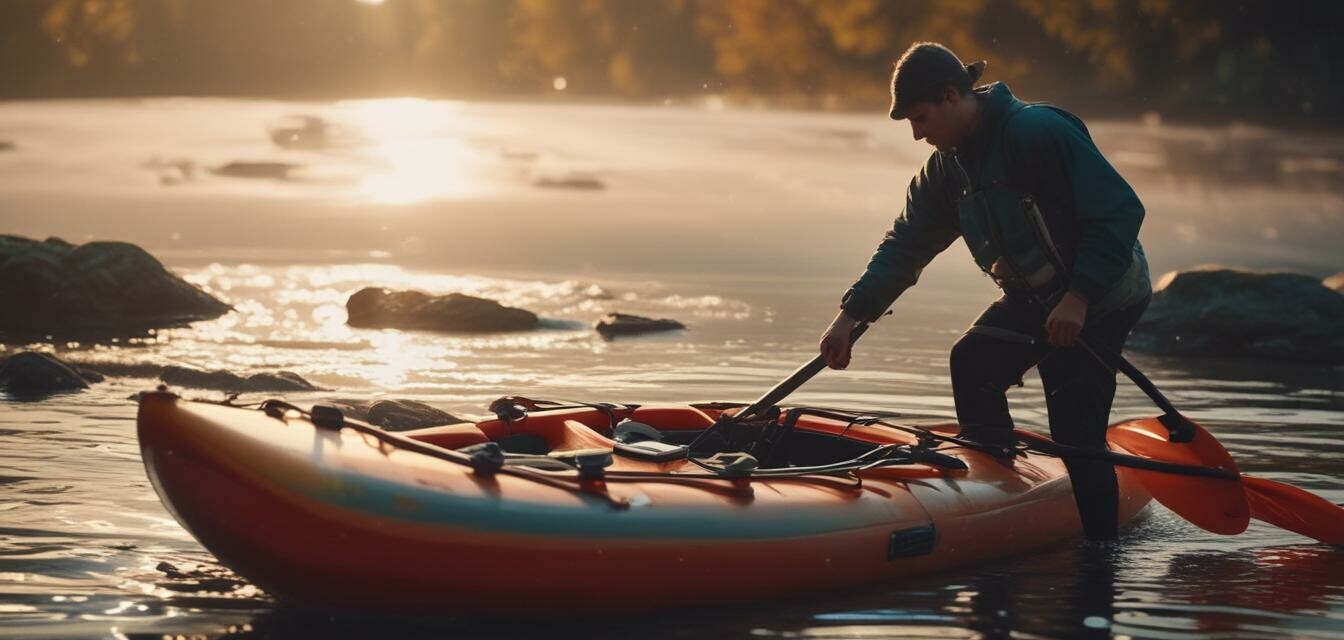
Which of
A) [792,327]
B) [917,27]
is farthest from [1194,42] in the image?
[792,327]

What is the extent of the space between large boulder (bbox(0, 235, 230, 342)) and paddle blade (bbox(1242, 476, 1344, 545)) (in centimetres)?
1227

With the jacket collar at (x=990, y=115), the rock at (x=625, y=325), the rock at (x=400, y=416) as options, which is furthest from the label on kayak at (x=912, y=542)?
the rock at (x=625, y=325)

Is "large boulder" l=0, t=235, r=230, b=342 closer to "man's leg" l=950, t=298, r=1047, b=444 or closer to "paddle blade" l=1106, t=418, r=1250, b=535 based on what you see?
"man's leg" l=950, t=298, r=1047, b=444

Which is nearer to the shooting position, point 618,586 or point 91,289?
point 618,586

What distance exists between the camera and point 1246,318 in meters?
16.4

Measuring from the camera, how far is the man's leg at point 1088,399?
509cm

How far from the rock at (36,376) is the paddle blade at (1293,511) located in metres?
7.45

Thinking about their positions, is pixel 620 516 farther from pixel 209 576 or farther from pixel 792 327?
pixel 792 327

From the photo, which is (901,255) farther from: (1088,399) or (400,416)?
(400,416)

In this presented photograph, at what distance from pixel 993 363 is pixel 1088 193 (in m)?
0.79

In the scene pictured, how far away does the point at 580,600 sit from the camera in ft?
14.4

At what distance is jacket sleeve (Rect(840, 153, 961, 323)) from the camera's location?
17.7ft

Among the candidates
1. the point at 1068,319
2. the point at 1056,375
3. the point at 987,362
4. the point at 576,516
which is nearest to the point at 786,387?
the point at 987,362

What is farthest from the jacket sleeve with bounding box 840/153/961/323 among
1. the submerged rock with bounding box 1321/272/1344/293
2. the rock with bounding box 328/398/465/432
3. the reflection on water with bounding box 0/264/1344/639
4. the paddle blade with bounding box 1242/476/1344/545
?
the submerged rock with bounding box 1321/272/1344/293
